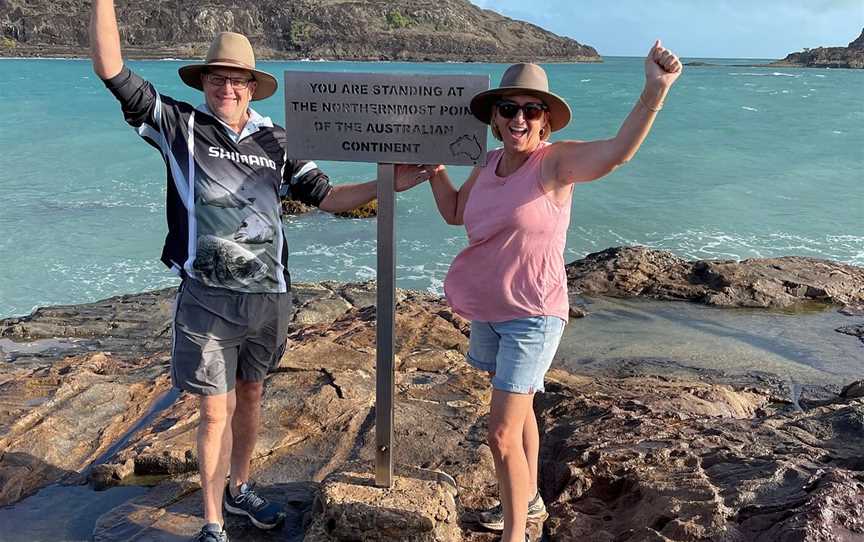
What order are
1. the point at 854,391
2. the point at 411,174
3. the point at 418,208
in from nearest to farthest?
the point at 411,174 < the point at 854,391 < the point at 418,208

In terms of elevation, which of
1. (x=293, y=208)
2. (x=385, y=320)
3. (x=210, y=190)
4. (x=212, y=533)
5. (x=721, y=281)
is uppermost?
(x=210, y=190)

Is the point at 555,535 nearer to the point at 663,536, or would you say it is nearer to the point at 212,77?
the point at 663,536

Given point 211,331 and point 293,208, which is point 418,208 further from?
point 211,331

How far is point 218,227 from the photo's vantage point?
2.82 metres

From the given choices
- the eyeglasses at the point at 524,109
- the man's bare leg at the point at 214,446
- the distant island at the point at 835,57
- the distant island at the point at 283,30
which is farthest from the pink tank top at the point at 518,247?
the distant island at the point at 835,57

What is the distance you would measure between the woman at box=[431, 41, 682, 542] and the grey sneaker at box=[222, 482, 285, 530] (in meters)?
1.03

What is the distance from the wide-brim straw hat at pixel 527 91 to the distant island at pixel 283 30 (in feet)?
307

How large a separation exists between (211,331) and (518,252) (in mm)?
1204

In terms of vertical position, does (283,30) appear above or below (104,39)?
below

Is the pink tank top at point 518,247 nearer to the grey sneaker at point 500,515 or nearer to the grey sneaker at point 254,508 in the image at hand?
the grey sneaker at point 500,515

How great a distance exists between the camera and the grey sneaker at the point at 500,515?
3113 mm

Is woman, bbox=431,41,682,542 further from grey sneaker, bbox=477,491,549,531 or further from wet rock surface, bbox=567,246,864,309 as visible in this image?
wet rock surface, bbox=567,246,864,309

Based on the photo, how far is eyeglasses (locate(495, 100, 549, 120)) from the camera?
2.71 metres

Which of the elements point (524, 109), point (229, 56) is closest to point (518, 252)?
point (524, 109)
